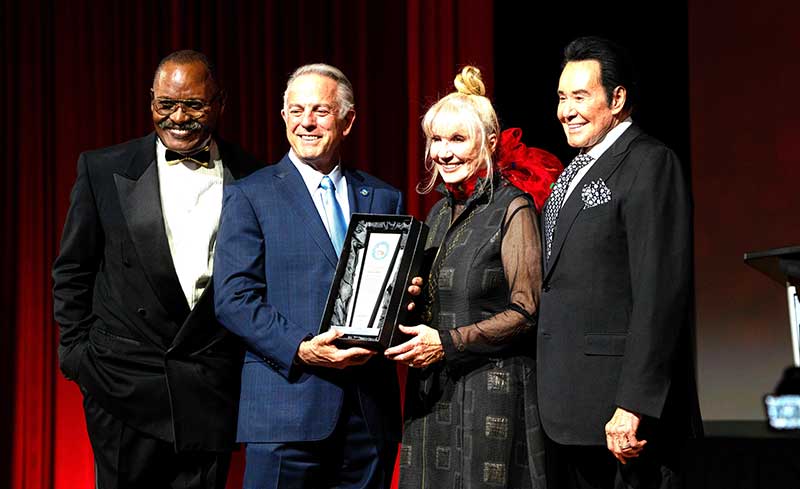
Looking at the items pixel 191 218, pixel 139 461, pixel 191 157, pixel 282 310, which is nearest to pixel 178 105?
pixel 191 157

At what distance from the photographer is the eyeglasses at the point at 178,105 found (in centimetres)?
310

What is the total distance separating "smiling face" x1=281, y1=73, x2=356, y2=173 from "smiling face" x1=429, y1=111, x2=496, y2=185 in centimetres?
28

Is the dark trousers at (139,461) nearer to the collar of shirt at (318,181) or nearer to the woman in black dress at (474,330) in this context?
the woman in black dress at (474,330)

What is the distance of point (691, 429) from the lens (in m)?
2.50

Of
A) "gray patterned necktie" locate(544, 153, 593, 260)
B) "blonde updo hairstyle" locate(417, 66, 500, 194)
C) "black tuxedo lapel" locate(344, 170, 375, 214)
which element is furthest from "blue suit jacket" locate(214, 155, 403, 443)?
"gray patterned necktie" locate(544, 153, 593, 260)

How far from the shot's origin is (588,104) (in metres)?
2.63

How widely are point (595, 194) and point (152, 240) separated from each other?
1227 millimetres

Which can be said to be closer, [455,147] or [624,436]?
[624,436]

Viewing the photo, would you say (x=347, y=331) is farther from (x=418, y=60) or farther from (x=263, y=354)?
(x=418, y=60)

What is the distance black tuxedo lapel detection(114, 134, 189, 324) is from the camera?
3002 mm

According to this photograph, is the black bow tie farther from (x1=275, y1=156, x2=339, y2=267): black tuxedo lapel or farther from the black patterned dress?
the black patterned dress

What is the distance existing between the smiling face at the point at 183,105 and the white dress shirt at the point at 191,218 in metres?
0.08

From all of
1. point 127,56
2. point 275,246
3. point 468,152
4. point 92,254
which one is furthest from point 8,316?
point 468,152

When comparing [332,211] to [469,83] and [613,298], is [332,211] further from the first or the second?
[613,298]
